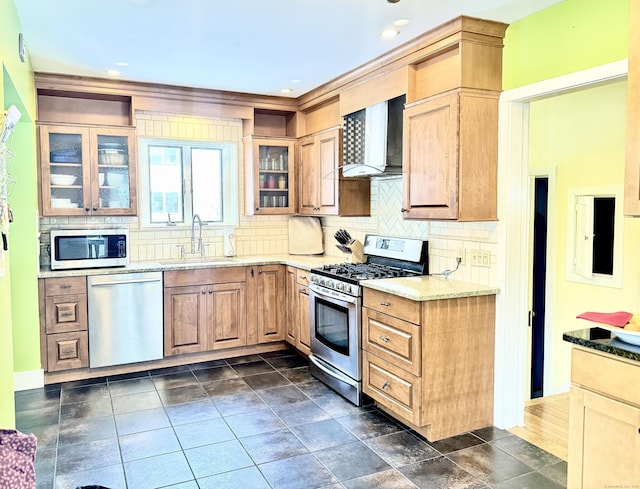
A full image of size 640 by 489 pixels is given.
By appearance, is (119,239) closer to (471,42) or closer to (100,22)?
(100,22)

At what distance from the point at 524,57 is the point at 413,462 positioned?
2.54 meters

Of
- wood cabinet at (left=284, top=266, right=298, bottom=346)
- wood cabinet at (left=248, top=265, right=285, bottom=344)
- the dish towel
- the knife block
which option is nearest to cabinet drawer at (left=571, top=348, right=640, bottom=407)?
the dish towel

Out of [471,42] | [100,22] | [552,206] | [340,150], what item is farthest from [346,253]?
[100,22]

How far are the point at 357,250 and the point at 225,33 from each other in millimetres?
2170

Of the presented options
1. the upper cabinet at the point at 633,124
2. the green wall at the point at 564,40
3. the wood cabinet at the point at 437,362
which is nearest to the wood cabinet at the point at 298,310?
the wood cabinet at the point at 437,362

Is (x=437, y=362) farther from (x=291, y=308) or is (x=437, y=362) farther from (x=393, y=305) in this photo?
(x=291, y=308)

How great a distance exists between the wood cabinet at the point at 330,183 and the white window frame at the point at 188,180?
0.86m

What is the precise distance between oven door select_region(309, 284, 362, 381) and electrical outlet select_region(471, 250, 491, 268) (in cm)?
85

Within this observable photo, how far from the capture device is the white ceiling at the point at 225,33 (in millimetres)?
2947

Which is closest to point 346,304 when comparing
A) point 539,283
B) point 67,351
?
point 539,283

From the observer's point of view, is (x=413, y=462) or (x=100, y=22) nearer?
(x=413, y=462)

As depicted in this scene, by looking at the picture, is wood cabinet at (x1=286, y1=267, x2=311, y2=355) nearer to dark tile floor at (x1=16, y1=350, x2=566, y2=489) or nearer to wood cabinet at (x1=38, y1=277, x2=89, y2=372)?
dark tile floor at (x1=16, y1=350, x2=566, y2=489)

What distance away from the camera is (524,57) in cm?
314

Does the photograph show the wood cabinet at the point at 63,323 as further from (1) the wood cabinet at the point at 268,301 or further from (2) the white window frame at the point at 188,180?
(1) the wood cabinet at the point at 268,301
